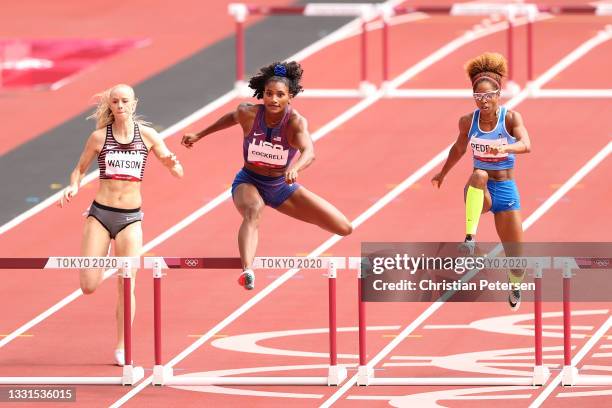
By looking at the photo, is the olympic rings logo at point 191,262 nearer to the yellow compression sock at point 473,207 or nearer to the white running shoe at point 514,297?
the yellow compression sock at point 473,207

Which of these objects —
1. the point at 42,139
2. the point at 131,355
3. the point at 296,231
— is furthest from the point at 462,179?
the point at 131,355

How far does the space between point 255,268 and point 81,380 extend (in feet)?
5.40

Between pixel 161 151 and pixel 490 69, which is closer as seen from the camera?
pixel 490 69

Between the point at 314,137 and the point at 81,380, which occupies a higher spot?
the point at 314,137

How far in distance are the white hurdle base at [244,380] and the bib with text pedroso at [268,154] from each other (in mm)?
1679

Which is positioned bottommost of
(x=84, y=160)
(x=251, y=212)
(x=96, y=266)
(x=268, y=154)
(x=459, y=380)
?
(x=459, y=380)

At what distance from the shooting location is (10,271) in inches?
819

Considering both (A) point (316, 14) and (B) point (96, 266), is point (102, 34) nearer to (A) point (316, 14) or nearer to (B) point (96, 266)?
(A) point (316, 14)

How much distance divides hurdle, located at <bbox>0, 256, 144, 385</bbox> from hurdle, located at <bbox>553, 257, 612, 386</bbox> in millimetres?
3276

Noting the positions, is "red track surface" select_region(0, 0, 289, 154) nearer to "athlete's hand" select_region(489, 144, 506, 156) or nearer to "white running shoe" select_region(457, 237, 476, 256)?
"white running shoe" select_region(457, 237, 476, 256)

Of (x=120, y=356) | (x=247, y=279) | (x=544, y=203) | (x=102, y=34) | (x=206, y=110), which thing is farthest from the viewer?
(x=102, y=34)

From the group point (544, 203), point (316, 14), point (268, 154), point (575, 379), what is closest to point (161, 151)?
point (268, 154)

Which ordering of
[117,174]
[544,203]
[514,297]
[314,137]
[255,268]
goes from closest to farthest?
1. [255,268]
2. [514,297]
3. [117,174]
4. [544,203]
5. [314,137]

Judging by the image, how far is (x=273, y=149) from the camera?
1619 centimetres
